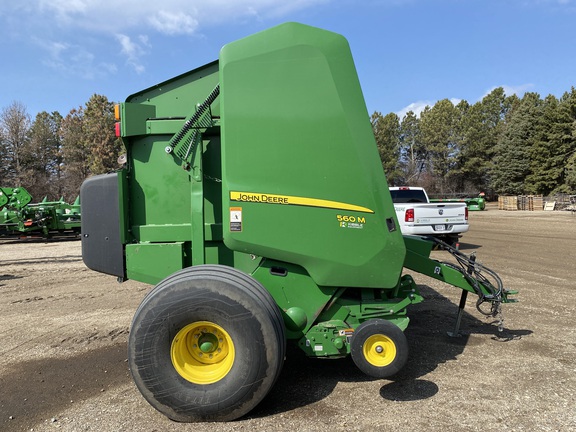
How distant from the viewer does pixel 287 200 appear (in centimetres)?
301

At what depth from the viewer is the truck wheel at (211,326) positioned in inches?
108

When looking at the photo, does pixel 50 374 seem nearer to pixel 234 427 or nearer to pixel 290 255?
pixel 234 427

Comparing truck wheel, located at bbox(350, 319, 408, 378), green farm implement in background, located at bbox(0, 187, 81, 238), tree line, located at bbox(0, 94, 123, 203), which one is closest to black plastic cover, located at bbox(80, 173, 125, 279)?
truck wheel, located at bbox(350, 319, 408, 378)

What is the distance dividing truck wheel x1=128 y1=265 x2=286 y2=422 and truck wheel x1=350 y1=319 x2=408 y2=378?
0.62m

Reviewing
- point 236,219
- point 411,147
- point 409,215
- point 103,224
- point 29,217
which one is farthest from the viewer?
point 411,147

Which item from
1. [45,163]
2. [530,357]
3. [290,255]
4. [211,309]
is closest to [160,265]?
[211,309]

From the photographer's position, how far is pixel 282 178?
9.91 feet

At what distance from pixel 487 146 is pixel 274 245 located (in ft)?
183

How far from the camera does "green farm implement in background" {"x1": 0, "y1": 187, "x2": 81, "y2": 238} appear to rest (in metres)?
14.7

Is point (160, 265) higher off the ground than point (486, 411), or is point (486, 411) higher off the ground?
point (160, 265)

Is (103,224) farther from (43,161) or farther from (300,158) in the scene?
(43,161)

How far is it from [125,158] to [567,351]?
4720 mm

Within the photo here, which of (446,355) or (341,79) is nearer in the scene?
(341,79)

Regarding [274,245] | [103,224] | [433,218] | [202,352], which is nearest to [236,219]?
[274,245]
